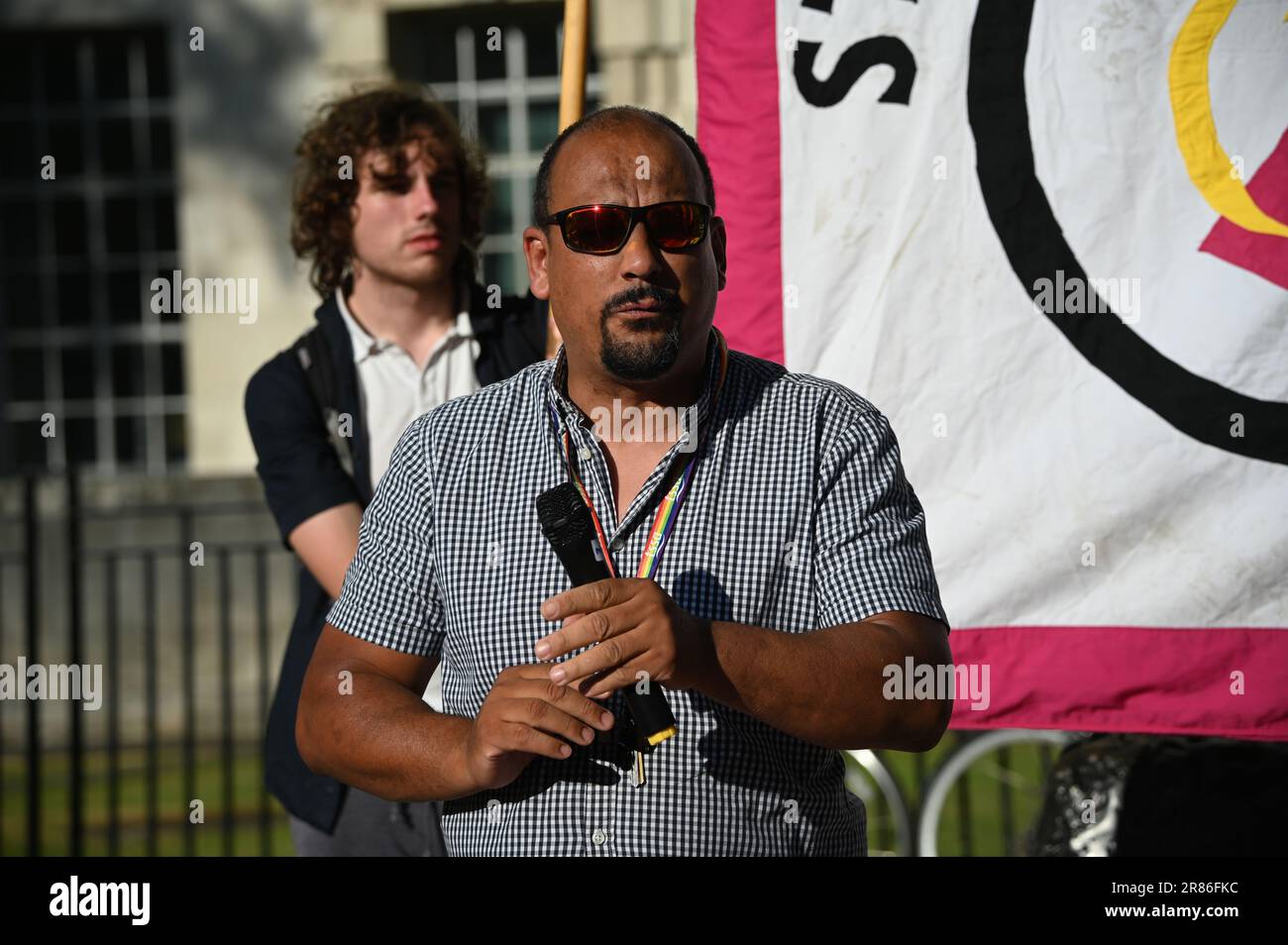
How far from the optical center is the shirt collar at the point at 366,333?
3355 millimetres

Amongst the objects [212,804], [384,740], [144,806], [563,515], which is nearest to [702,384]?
[563,515]

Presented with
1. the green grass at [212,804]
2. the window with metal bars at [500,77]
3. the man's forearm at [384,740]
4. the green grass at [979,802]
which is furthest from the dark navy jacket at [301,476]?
the window with metal bars at [500,77]

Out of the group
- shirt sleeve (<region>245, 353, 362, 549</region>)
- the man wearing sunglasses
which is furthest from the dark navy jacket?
the man wearing sunglasses

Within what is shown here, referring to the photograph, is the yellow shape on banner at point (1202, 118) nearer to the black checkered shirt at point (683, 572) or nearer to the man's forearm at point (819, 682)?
the black checkered shirt at point (683, 572)

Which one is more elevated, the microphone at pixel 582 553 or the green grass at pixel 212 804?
the microphone at pixel 582 553

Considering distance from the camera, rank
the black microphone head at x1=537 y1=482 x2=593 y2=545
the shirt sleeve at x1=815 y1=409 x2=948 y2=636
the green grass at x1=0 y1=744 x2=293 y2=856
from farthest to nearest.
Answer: the green grass at x1=0 y1=744 x2=293 y2=856, the shirt sleeve at x1=815 y1=409 x2=948 y2=636, the black microphone head at x1=537 y1=482 x2=593 y2=545

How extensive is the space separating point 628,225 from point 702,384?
0.28m

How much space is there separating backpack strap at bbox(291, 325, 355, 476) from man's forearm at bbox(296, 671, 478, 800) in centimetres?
99

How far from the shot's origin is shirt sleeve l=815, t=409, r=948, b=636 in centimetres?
217

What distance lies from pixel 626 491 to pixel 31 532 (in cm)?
492

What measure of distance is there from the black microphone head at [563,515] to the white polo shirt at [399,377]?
48.3 inches

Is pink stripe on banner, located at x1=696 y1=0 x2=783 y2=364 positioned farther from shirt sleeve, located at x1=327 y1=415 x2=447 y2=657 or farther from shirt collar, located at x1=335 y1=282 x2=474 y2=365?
shirt sleeve, located at x1=327 y1=415 x2=447 y2=657
